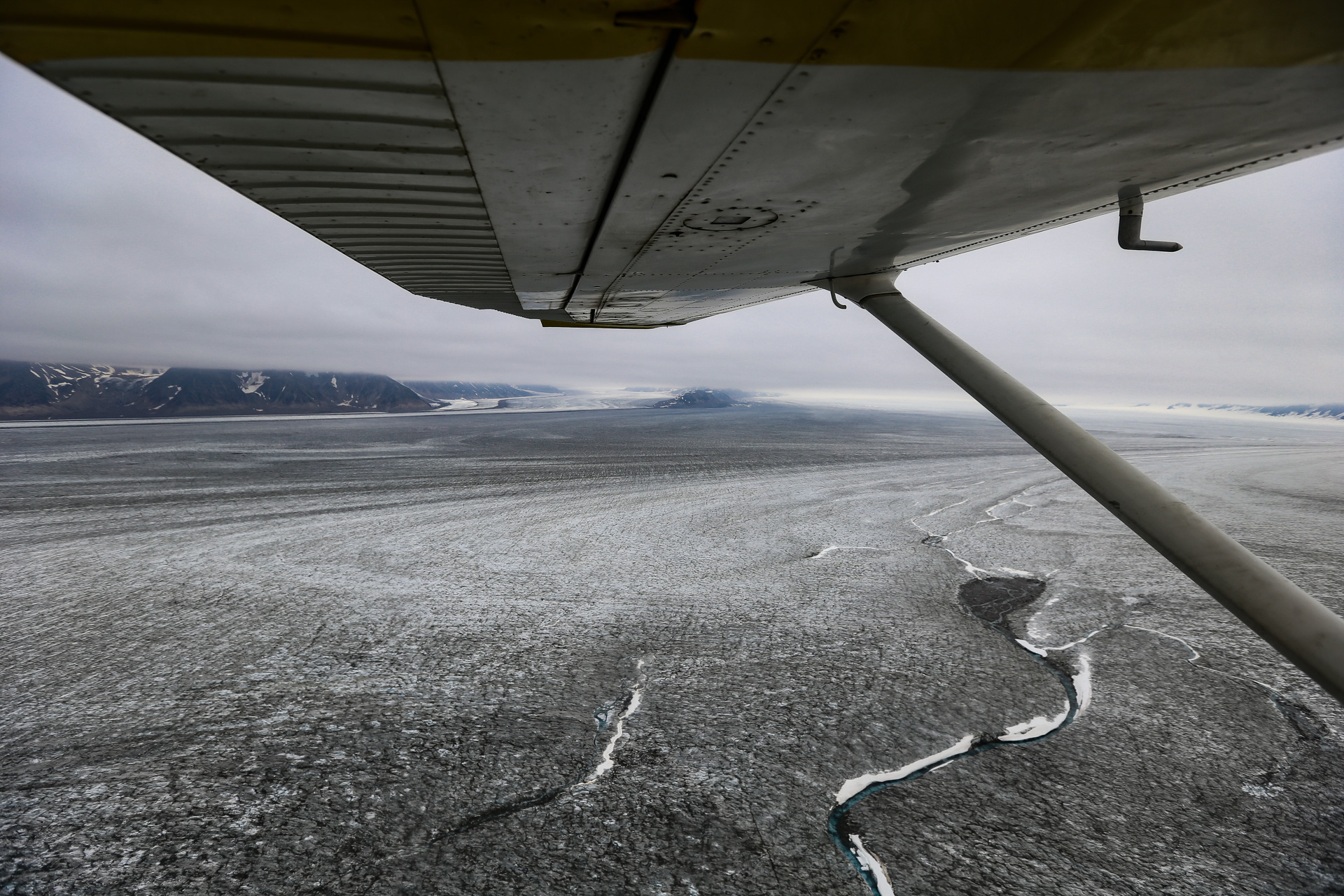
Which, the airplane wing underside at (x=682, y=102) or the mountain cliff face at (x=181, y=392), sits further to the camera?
the mountain cliff face at (x=181, y=392)

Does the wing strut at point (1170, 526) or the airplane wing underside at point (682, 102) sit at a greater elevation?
the airplane wing underside at point (682, 102)

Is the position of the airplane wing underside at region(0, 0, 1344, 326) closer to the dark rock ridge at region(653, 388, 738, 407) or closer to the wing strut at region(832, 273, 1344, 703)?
the wing strut at region(832, 273, 1344, 703)

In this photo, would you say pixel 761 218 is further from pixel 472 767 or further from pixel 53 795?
pixel 53 795

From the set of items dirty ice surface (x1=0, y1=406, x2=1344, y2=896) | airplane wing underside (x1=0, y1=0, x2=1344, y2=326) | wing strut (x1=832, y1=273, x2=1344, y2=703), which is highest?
airplane wing underside (x1=0, y1=0, x2=1344, y2=326)

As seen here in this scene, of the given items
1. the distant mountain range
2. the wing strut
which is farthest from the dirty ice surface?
the distant mountain range

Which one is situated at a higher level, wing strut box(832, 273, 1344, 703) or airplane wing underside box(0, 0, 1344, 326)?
airplane wing underside box(0, 0, 1344, 326)

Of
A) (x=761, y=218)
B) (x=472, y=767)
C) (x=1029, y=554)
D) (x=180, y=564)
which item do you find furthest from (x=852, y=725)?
(x=180, y=564)

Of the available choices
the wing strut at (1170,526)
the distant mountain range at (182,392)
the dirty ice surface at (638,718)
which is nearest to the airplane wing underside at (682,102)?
the wing strut at (1170,526)

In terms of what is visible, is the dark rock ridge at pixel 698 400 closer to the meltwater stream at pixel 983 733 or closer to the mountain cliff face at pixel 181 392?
the mountain cliff face at pixel 181 392
